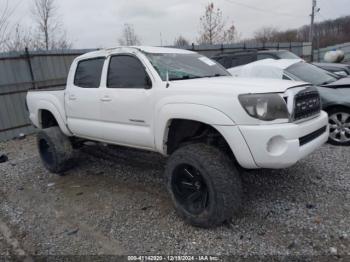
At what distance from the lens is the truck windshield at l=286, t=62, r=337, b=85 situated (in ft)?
18.9

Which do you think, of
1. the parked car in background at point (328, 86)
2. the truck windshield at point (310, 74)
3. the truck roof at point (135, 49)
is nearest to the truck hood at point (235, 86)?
the truck roof at point (135, 49)

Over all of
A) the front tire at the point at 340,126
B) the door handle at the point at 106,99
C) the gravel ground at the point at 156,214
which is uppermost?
the door handle at the point at 106,99

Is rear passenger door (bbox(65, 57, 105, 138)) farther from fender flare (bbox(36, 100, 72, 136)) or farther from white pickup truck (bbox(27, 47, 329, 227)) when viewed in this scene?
fender flare (bbox(36, 100, 72, 136))

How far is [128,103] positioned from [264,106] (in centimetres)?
169

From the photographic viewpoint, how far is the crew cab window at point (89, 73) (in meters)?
4.18

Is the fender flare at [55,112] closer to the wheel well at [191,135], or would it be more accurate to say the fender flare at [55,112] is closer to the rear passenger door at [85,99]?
the rear passenger door at [85,99]

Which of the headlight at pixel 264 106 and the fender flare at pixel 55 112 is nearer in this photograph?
the headlight at pixel 264 106

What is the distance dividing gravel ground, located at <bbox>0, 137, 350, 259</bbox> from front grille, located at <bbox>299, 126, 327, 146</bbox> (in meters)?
0.81

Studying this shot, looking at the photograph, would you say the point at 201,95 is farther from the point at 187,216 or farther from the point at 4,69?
the point at 4,69

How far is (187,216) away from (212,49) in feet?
39.8

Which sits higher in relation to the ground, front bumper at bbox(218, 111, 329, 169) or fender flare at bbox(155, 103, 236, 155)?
fender flare at bbox(155, 103, 236, 155)

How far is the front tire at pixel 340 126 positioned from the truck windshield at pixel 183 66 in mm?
2317

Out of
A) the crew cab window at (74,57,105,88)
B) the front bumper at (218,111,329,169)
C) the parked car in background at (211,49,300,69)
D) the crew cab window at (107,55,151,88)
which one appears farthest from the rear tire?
the parked car in background at (211,49,300,69)

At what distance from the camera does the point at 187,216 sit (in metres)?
3.12
